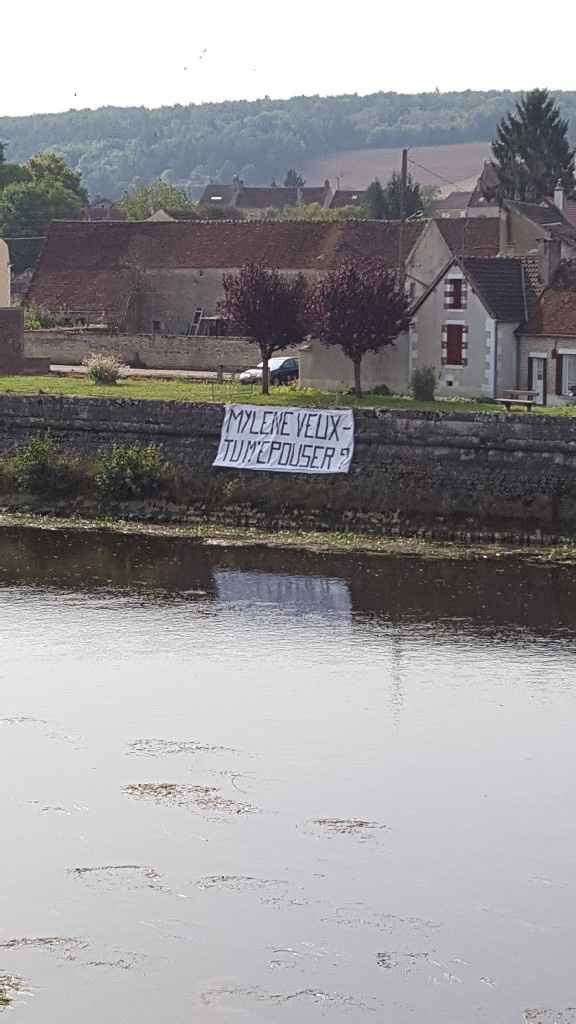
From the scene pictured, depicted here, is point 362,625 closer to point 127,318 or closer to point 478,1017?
point 478,1017

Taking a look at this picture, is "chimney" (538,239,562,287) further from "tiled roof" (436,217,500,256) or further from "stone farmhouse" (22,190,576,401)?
"tiled roof" (436,217,500,256)

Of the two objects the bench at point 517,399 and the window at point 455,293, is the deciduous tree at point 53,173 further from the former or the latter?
the bench at point 517,399

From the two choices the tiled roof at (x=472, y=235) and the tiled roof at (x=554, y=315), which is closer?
the tiled roof at (x=554, y=315)

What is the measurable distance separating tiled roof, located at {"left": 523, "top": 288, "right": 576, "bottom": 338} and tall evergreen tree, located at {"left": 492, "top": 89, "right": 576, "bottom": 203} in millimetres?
54071

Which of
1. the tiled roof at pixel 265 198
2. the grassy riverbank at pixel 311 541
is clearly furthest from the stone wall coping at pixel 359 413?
the tiled roof at pixel 265 198

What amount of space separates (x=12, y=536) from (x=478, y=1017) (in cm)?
2207

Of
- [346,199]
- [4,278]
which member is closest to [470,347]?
[4,278]

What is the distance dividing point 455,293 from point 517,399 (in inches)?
128

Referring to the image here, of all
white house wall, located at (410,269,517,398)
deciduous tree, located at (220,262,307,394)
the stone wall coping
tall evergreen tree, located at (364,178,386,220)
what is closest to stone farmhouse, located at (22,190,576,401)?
white house wall, located at (410,269,517,398)

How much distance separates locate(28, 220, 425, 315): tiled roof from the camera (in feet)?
212

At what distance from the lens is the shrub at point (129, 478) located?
3728 centimetres

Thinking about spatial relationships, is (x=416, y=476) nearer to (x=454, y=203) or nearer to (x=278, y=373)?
(x=278, y=373)

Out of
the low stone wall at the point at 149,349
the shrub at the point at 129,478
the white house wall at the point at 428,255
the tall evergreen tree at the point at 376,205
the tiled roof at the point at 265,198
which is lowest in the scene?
the shrub at the point at 129,478

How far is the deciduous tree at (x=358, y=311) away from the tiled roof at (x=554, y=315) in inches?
120
